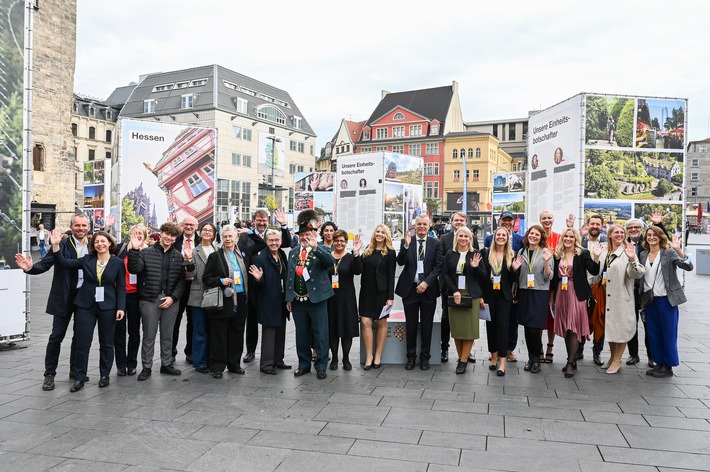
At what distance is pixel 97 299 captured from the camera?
19.9 ft

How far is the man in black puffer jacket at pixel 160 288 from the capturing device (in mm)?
6605

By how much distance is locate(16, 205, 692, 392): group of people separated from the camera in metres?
6.64

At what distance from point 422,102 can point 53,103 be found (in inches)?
2110

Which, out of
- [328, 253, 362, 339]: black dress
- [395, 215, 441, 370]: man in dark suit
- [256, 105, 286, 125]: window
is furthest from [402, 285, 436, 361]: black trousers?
[256, 105, 286, 125]: window

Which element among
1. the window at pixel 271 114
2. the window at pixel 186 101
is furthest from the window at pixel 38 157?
the window at pixel 271 114

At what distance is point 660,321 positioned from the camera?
264 inches

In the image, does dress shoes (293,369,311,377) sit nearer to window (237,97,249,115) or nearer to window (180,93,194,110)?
window (180,93,194,110)

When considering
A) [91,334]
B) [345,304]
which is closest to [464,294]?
[345,304]

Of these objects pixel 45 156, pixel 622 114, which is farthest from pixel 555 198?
pixel 45 156

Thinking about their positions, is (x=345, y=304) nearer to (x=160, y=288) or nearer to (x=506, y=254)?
(x=506, y=254)

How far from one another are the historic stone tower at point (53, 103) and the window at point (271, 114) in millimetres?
39322

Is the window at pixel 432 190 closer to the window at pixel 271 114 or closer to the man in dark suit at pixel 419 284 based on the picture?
the window at pixel 271 114

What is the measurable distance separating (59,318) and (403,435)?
157 inches

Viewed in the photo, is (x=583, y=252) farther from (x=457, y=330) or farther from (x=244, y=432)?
(x=244, y=432)
